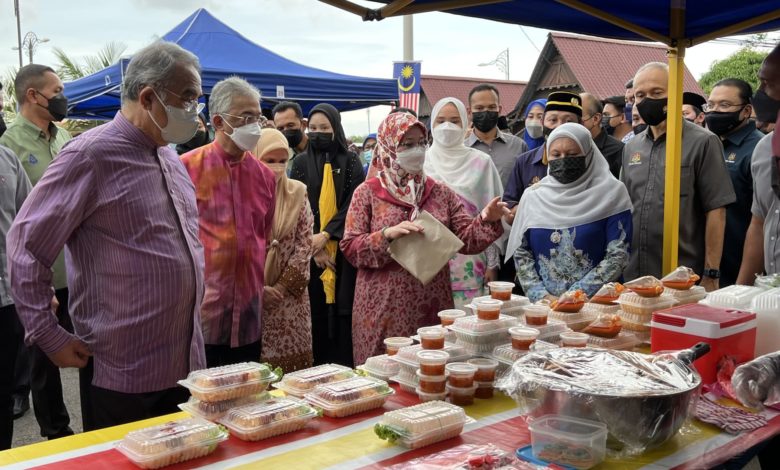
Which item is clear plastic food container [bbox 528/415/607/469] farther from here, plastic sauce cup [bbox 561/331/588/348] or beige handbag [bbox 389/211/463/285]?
beige handbag [bbox 389/211/463/285]

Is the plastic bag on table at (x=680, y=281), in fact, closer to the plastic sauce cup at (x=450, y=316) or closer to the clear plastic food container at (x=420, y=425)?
the plastic sauce cup at (x=450, y=316)

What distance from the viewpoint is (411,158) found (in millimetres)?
3002

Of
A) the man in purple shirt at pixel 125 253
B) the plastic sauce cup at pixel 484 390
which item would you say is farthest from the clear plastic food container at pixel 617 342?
the man in purple shirt at pixel 125 253

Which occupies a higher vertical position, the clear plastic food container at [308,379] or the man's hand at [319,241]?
the man's hand at [319,241]

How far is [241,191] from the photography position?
9.26 ft

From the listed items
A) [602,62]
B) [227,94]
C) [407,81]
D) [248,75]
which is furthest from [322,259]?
[602,62]

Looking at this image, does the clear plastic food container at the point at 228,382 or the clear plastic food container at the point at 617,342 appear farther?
the clear plastic food container at the point at 617,342

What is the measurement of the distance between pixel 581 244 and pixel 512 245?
1.34 feet

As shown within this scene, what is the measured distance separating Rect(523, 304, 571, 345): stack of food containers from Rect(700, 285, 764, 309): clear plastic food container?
23.7 inches

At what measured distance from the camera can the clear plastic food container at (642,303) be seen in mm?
2363

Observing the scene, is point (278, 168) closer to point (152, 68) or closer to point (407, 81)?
point (152, 68)

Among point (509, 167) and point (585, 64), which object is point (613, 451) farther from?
point (585, 64)

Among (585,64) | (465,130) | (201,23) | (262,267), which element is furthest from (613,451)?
(585,64)

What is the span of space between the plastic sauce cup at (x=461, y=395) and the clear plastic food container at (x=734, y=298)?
104 centimetres
